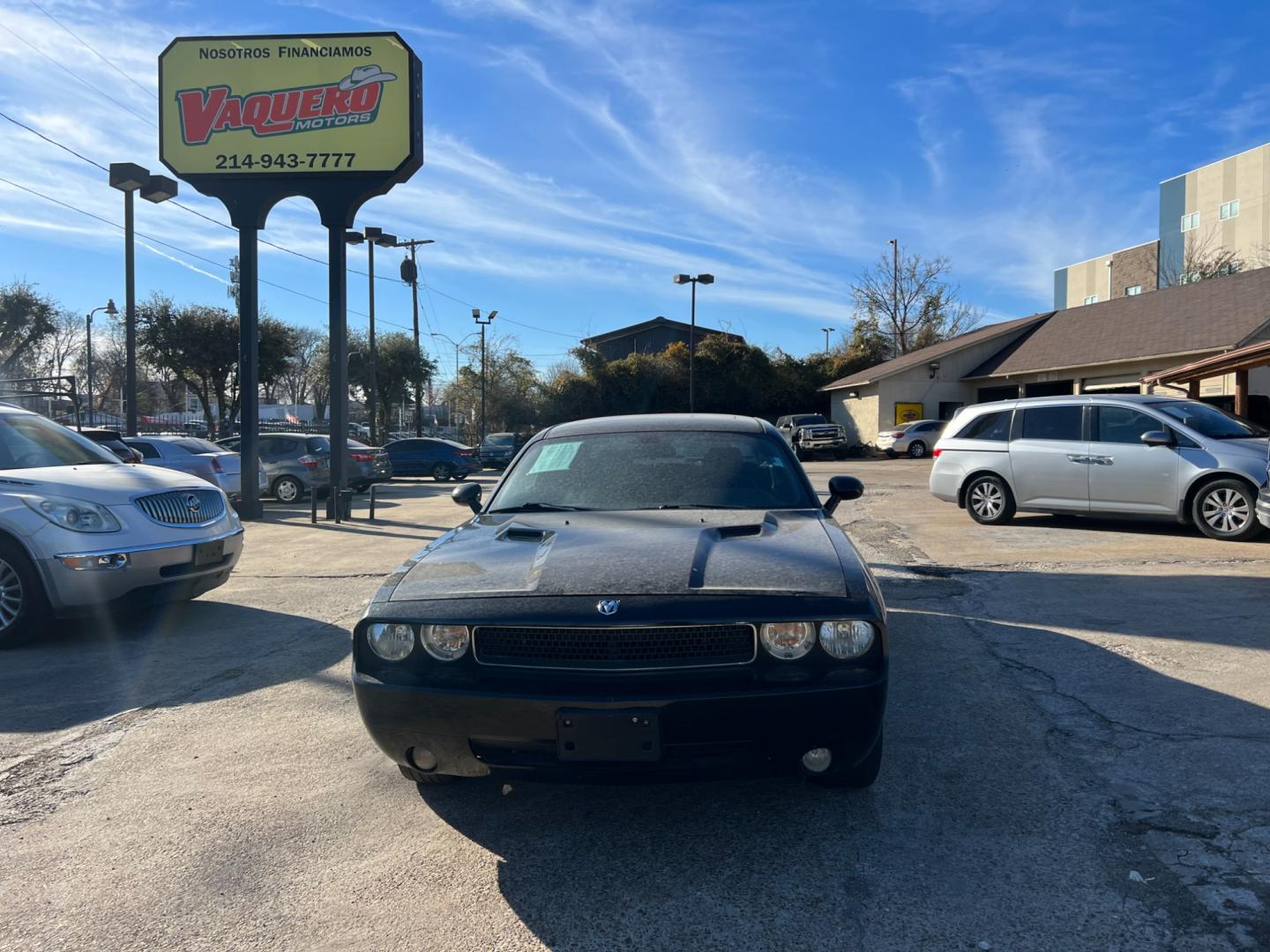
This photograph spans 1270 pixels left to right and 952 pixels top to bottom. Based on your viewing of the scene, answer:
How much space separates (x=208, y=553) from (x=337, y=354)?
30.5 ft

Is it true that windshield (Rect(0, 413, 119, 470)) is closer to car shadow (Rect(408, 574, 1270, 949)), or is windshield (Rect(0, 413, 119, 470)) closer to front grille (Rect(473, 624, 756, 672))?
car shadow (Rect(408, 574, 1270, 949))

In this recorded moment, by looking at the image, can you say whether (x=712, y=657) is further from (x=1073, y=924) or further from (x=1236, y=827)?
(x=1236, y=827)

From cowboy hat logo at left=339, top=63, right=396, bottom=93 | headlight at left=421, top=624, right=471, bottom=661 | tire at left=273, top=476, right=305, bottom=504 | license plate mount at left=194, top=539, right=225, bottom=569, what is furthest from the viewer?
tire at left=273, top=476, right=305, bottom=504

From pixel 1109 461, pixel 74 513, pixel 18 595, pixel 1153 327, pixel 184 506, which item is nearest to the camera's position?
pixel 18 595

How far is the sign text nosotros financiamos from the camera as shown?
1482cm

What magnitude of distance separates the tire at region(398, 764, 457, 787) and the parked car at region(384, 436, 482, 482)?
23.2 m

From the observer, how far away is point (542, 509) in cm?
441

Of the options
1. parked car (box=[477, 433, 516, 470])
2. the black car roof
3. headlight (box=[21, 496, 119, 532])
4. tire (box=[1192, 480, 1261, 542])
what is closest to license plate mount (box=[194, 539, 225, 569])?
headlight (box=[21, 496, 119, 532])

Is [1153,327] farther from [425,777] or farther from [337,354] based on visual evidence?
[425,777]

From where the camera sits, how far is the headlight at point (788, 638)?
2938mm

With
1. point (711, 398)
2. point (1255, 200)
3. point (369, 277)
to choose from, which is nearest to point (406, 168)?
point (369, 277)

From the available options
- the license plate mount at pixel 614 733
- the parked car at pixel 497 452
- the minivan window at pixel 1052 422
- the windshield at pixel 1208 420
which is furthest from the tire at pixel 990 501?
the parked car at pixel 497 452

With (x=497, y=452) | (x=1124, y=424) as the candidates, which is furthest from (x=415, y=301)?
(x=1124, y=424)

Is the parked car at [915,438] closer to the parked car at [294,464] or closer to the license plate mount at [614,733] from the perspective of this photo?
the parked car at [294,464]
